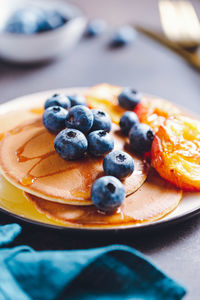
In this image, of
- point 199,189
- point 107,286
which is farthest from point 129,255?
point 199,189

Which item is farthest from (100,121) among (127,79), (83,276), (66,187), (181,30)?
(181,30)

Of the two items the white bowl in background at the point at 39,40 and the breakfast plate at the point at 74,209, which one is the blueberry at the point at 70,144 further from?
the white bowl in background at the point at 39,40

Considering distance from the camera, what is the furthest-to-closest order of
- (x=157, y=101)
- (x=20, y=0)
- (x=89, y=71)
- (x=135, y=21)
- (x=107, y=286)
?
(x=135, y=21) → (x=20, y=0) → (x=89, y=71) → (x=157, y=101) → (x=107, y=286)

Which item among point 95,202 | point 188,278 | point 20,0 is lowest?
point 188,278

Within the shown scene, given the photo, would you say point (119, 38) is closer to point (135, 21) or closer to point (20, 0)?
point (135, 21)

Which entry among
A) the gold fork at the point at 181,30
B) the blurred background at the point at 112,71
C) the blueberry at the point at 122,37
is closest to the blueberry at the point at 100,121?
the blurred background at the point at 112,71

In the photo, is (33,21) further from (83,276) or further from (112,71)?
(83,276)
